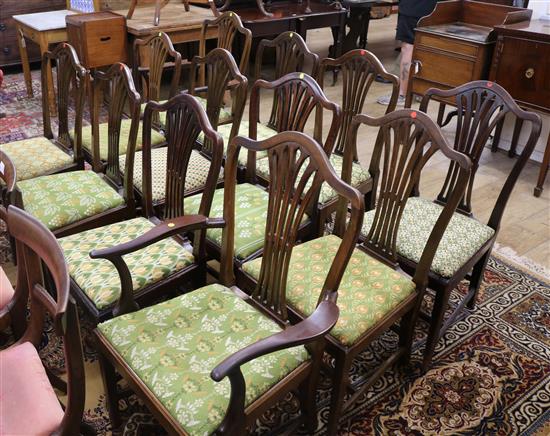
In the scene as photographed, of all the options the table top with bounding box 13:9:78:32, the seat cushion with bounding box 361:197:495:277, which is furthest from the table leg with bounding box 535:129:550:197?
the table top with bounding box 13:9:78:32

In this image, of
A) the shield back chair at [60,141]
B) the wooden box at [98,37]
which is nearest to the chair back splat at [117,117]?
the shield back chair at [60,141]

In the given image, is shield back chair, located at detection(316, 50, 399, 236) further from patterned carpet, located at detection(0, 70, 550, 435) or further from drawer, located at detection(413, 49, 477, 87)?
drawer, located at detection(413, 49, 477, 87)

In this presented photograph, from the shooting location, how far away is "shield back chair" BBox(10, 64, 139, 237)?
188cm

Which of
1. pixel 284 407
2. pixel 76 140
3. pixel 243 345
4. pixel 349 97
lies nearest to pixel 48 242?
pixel 243 345

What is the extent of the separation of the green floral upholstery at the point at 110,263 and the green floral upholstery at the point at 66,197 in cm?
14

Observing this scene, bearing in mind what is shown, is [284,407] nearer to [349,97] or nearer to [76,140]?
[349,97]

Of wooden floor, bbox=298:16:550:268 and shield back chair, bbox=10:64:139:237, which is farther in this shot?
wooden floor, bbox=298:16:550:268

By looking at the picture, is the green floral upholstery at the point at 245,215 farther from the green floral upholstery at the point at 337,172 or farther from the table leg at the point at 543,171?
the table leg at the point at 543,171

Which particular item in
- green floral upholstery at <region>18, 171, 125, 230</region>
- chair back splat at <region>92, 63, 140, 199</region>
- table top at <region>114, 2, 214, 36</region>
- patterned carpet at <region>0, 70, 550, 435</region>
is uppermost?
table top at <region>114, 2, 214, 36</region>

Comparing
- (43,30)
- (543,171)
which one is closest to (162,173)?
(543,171)

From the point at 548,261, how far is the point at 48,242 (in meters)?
2.21

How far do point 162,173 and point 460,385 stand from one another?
1.33m

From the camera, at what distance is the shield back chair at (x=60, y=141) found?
7.18ft

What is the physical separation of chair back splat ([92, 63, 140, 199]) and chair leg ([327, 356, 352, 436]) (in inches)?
39.9
